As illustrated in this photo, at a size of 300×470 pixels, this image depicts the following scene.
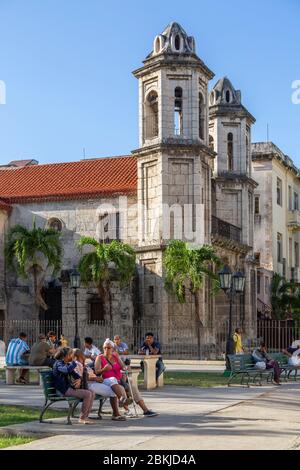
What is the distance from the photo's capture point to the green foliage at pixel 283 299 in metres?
54.5

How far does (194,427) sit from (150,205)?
2716 centimetres

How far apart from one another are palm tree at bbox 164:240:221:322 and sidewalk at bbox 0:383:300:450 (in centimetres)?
1834

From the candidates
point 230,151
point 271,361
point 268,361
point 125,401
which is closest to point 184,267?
point 230,151

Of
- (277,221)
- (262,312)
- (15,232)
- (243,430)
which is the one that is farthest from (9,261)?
(243,430)

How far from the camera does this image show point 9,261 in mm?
41344

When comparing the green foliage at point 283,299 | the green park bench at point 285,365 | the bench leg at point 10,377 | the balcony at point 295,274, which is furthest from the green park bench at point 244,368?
the balcony at point 295,274

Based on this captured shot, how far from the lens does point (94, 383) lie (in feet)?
48.2

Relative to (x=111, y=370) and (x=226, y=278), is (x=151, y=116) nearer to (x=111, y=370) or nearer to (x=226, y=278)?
(x=226, y=278)

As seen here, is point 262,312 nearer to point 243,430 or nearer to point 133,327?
point 133,327

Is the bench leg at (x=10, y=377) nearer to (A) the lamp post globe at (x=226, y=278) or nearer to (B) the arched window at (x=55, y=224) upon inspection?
(A) the lamp post globe at (x=226, y=278)

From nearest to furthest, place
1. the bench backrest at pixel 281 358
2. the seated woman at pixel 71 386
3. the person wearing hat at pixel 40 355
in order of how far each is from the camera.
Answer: the seated woman at pixel 71 386 < the person wearing hat at pixel 40 355 < the bench backrest at pixel 281 358

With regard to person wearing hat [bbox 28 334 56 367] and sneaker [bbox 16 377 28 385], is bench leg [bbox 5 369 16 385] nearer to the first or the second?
sneaker [bbox 16 377 28 385]

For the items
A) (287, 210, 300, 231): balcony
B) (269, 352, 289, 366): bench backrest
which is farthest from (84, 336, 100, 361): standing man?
(287, 210, 300, 231): balcony

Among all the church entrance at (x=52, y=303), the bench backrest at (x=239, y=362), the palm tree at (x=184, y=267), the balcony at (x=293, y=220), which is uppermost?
the balcony at (x=293, y=220)
